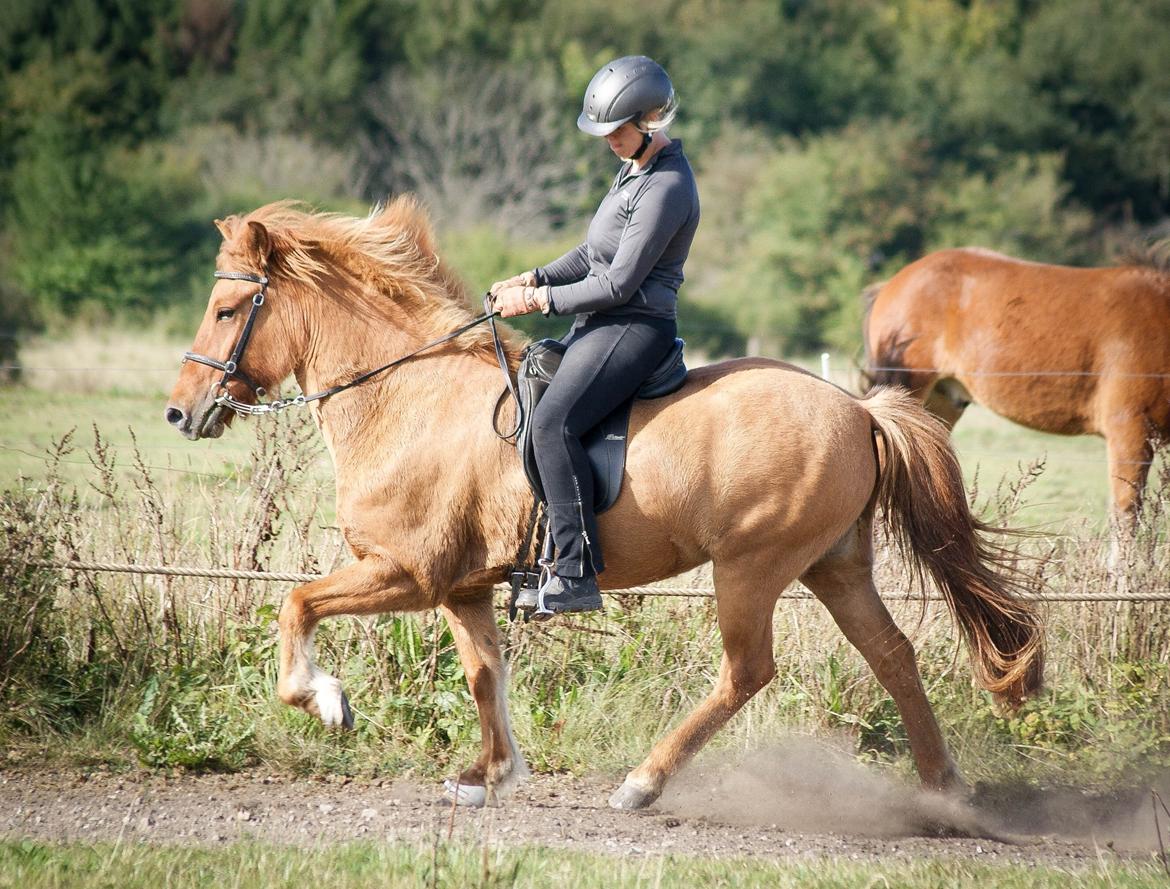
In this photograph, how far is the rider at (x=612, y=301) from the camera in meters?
4.76

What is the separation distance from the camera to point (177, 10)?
171 feet

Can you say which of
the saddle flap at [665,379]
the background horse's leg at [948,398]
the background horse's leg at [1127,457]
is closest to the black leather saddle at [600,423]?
the saddle flap at [665,379]

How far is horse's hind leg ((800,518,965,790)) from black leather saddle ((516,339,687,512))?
113cm

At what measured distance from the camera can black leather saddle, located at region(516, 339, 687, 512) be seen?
4879 mm

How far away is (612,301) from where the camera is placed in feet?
15.7

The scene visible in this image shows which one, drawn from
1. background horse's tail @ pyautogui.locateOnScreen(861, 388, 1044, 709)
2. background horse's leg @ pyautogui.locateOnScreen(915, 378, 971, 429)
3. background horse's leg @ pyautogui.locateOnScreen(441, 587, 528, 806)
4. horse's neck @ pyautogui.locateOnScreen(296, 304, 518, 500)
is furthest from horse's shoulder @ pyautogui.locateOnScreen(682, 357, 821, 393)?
background horse's leg @ pyautogui.locateOnScreen(915, 378, 971, 429)

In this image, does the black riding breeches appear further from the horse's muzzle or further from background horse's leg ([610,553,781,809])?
the horse's muzzle

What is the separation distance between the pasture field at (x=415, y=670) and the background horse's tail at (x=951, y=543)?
0.26 meters

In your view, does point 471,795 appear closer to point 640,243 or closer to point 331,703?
point 331,703

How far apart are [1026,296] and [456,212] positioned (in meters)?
37.1

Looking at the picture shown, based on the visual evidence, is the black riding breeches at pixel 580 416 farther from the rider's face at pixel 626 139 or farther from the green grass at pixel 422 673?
the green grass at pixel 422 673

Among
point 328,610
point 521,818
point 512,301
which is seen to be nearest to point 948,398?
point 512,301

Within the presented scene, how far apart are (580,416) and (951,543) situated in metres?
1.80

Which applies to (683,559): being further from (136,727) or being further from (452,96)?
(452,96)
